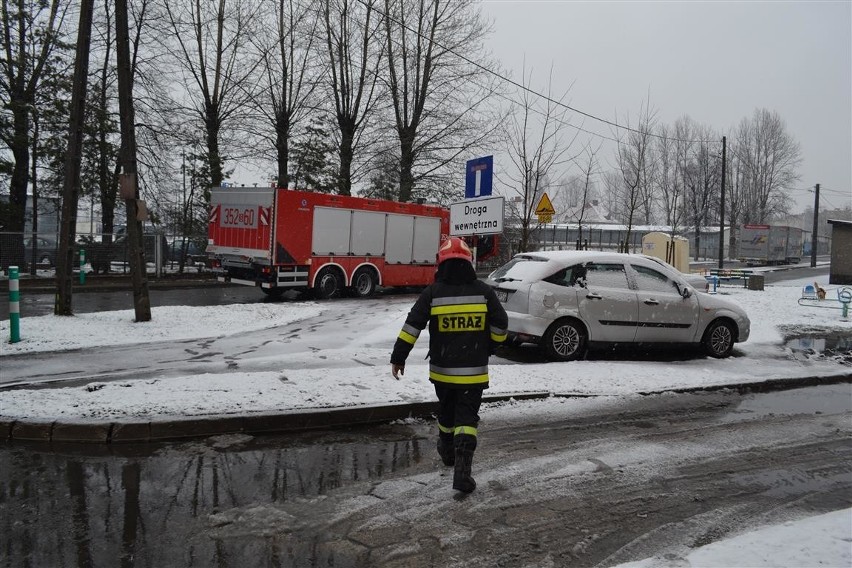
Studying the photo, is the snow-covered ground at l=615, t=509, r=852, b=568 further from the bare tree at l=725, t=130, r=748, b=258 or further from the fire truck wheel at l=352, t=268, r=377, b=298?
the bare tree at l=725, t=130, r=748, b=258

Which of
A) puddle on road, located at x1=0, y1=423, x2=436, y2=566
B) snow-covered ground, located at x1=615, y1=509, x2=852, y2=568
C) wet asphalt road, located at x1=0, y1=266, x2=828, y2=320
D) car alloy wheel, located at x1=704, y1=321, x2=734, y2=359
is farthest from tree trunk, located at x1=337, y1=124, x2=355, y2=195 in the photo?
snow-covered ground, located at x1=615, y1=509, x2=852, y2=568

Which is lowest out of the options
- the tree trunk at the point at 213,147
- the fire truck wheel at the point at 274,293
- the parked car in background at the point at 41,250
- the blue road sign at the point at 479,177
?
the fire truck wheel at the point at 274,293

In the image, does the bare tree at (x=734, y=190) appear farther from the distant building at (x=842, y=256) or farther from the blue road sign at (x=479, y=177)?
the blue road sign at (x=479, y=177)

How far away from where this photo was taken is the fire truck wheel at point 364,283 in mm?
20109

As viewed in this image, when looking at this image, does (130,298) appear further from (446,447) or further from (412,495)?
(412,495)

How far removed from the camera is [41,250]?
22906 millimetres

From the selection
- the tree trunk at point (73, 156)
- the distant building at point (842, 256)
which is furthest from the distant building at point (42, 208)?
the distant building at point (842, 256)

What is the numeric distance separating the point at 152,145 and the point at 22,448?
2212cm

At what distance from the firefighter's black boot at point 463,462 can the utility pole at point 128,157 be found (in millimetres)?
8795

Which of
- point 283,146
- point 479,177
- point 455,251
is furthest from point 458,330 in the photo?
point 283,146

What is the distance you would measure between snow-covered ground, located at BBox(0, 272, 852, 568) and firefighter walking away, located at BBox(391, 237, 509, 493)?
161 centimetres

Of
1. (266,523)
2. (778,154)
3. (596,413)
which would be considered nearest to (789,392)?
(596,413)

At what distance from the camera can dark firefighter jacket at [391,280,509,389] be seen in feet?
15.7

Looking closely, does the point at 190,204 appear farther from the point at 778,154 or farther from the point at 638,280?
the point at 778,154
